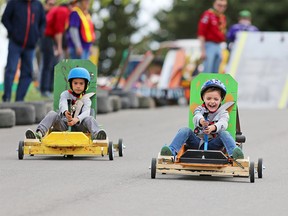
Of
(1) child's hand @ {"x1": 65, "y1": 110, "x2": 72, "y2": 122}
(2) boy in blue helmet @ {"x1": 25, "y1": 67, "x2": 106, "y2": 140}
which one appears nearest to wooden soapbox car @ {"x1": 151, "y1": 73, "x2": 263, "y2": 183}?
(2) boy in blue helmet @ {"x1": 25, "y1": 67, "x2": 106, "y2": 140}

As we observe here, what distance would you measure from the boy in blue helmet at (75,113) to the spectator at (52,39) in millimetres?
8502

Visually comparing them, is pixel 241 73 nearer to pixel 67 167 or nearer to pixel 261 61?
pixel 261 61

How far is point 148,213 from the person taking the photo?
26.7 feet

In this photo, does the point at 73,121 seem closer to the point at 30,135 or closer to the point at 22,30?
the point at 30,135

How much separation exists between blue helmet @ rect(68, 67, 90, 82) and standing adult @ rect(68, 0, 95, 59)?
7524 mm

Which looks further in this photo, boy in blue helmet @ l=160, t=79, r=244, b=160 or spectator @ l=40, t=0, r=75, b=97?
spectator @ l=40, t=0, r=75, b=97

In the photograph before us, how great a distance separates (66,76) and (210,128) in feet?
10.2

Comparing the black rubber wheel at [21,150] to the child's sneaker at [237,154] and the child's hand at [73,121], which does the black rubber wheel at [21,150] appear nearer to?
the child's hand at [73,121]

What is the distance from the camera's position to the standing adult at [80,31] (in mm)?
Result: 20125

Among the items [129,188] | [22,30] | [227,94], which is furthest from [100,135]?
[22,30]

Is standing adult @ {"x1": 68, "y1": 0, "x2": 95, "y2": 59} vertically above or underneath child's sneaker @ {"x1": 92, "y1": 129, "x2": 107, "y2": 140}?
above

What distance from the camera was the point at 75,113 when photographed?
41.0ft

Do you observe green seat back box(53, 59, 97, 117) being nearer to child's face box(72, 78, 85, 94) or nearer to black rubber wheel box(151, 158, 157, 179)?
child's face box(72, 78, 85, 94)

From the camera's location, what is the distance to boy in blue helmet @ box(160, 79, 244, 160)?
1061 centimetres
